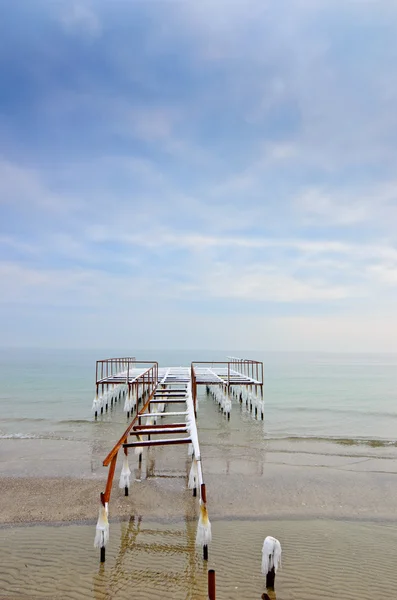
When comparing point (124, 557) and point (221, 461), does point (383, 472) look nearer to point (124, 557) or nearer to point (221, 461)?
Answer: point (221, 461)

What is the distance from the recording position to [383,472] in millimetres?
12367

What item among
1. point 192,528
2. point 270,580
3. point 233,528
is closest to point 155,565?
point 192,528

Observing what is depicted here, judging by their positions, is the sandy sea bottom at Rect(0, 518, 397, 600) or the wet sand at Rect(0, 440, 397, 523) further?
the wet sand at Rect(0, 440, 397, 523)

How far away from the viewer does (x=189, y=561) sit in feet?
20.9

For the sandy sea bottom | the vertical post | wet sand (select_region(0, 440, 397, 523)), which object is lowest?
wet sand (select_region(0, 440, 397, 523))

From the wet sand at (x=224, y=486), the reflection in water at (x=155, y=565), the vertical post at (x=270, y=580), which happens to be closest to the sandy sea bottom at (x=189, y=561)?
the reflection in water at (x=155, y=565)

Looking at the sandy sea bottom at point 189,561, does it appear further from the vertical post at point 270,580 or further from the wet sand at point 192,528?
the vertical post at point 270,580

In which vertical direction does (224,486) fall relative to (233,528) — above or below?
below

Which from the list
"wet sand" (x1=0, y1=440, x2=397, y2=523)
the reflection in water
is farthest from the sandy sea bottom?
"wet sand" (x1=0, y1=440, x2=397, y2=523)

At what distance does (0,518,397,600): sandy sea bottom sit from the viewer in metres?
5.67

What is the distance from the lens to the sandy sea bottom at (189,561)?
567 cm

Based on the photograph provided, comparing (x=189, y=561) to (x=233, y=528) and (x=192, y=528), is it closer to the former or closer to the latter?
(x=192, y=528)

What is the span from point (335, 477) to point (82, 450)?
30.7 ft

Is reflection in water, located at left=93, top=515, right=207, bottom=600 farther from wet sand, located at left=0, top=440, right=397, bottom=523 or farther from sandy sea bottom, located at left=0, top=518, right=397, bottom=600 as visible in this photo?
wet sand, located at left=0, top=440, right=397, bottom=523
